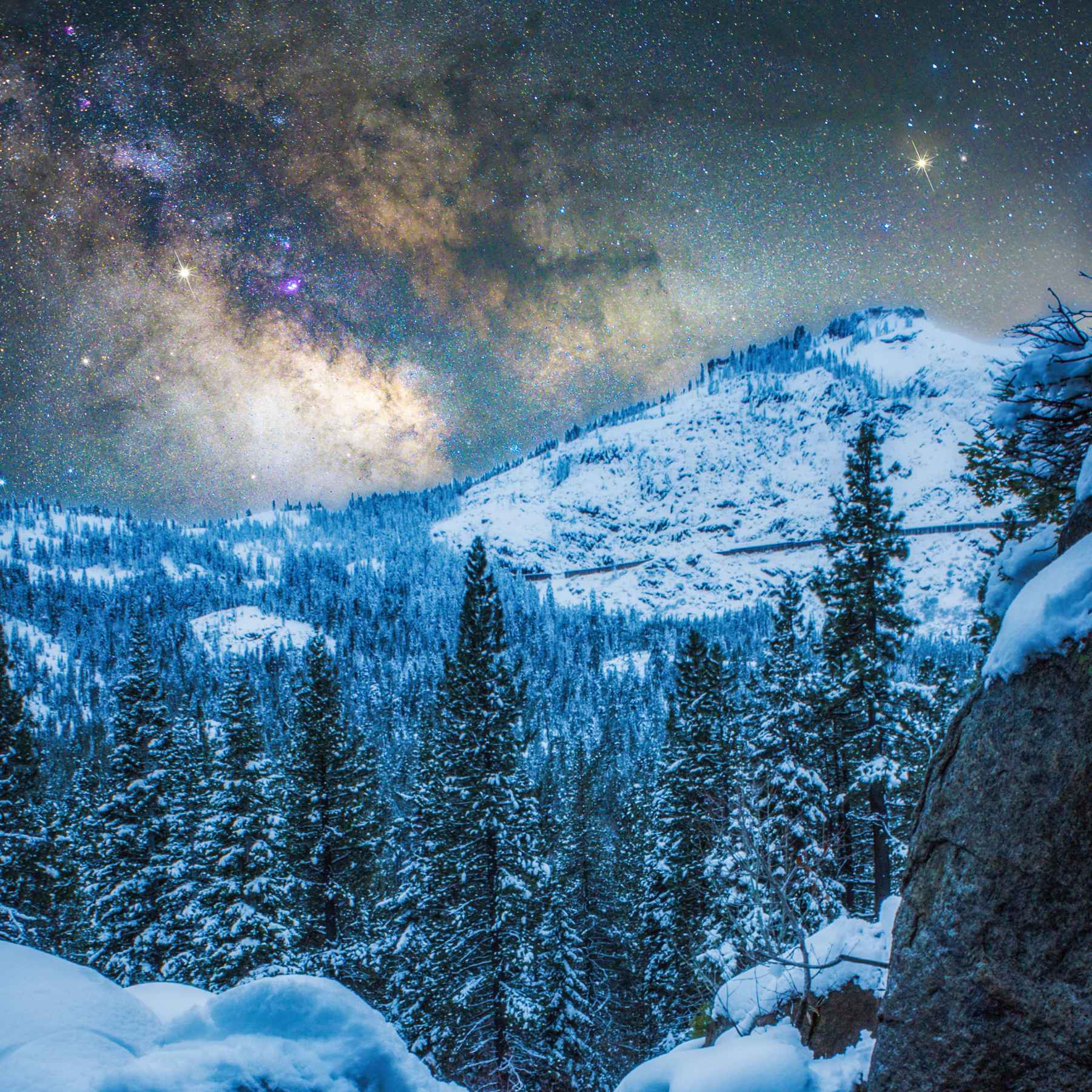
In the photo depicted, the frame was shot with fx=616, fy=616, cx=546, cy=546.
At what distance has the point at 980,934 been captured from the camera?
370cm

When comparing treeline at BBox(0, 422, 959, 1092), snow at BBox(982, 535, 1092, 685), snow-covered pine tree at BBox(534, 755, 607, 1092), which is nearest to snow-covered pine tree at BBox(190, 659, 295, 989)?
treeline at BBox(0, 422, 959, 1092)

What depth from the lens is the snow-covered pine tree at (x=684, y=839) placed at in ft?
66.8

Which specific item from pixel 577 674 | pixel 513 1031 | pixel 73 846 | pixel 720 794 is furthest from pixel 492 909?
pixel 577 674

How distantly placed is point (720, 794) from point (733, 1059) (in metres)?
15.5

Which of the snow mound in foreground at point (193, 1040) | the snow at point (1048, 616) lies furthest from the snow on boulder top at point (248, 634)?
the snow at point (1048, 616)

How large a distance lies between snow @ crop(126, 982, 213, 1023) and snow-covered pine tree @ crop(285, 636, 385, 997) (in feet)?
45.4

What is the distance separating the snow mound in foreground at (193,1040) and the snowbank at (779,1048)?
2.08 metres

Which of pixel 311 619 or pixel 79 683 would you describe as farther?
pixel 311 619

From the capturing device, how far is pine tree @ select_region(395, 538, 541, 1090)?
16938 millimetres

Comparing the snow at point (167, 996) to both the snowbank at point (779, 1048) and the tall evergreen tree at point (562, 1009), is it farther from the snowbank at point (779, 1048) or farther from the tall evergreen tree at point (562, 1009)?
the tall evergreen tree at point (562, 1009)

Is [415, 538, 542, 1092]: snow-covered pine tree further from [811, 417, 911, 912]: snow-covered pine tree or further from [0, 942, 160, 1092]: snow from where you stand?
[0, 942, 160, 1092]: snow

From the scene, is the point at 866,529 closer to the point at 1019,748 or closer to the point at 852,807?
the point at 852,807

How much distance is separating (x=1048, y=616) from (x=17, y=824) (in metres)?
24.1

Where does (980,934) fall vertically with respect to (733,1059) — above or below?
above
